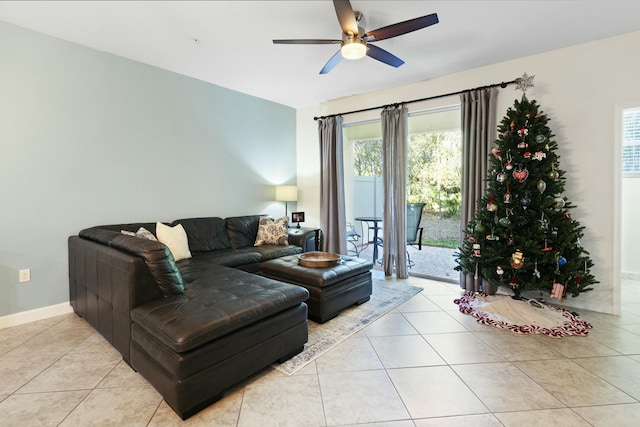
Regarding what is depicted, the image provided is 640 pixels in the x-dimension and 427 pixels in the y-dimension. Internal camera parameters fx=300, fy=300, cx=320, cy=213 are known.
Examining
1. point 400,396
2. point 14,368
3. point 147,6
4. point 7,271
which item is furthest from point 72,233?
point 400,396

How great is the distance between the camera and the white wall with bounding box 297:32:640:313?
2906 mm

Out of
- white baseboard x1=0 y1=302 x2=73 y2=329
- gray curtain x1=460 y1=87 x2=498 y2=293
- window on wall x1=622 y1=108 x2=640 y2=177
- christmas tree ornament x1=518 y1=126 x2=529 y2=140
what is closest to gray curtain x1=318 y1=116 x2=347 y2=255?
gray curtain x1=460 y1=87 x2=498 y2=293

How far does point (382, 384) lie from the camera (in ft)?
6.16

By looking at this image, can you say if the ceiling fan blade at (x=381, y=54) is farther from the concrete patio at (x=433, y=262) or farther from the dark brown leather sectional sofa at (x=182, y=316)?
the concrete patio at (x=433, y=262)

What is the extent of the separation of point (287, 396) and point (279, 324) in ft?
1.38

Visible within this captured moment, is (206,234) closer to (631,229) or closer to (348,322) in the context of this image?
(348,322)

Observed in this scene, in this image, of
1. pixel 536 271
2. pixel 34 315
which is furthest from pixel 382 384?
pixel 34 315

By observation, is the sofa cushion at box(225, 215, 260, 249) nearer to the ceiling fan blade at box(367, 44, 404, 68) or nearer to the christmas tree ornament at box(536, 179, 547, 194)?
the ceiling fan blade at box(367, 44, 404, 68)

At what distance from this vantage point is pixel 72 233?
2980 mm

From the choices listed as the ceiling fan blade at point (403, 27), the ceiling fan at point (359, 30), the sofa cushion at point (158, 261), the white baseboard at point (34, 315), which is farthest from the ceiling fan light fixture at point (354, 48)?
the white baseboard at point (34, 315)

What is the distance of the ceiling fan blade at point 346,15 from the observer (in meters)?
1.99

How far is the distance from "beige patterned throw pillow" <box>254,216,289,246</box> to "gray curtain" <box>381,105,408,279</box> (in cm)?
145

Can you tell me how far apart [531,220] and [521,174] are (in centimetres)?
46

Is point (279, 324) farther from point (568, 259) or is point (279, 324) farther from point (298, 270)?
point (568, 259)
